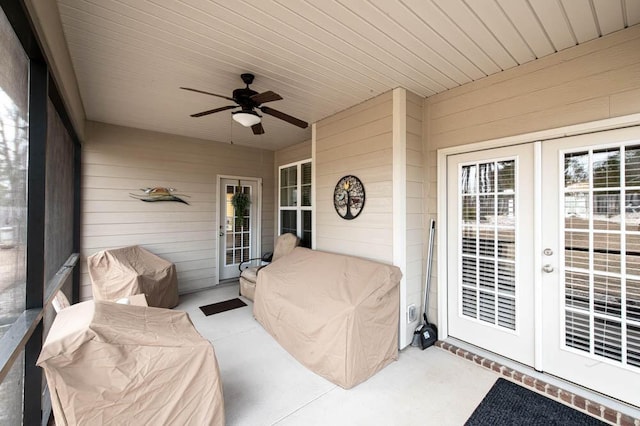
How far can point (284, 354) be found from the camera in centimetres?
273

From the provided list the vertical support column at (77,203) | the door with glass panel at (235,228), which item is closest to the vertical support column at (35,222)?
the vertical support column at (77,203)

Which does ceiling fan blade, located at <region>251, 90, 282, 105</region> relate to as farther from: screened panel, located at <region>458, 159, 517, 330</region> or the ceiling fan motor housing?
screened panel, located at <region>458, 159, 517, 330</region>

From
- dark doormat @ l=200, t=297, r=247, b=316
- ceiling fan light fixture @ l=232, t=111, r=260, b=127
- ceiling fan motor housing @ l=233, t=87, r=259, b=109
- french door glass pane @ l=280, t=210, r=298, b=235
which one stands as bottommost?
dark doormat @ l=200, t=297, r=247, b=316

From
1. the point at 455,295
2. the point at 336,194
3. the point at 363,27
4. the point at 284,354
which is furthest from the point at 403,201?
the point at 284,354

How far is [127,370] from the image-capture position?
1.40 m

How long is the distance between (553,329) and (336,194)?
2.51 meters

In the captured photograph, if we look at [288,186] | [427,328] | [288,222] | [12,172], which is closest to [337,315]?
[427,328]

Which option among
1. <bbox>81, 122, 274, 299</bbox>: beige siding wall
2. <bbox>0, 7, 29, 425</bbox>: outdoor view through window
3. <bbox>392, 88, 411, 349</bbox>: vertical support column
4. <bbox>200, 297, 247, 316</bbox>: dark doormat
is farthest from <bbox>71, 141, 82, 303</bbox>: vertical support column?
<bbox>392, 88, 411, 349</bbox>: vertical support column

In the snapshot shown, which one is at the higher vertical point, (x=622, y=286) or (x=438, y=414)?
(x=622, y=286)

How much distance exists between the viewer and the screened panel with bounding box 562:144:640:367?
1978 millimetres

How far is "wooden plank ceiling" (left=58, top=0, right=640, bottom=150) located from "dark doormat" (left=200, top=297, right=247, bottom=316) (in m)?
2.86

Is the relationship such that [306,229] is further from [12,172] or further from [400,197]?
[12,172]

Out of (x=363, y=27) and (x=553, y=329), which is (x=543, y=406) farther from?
(x=363, y=27)

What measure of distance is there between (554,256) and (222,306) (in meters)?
4.07
